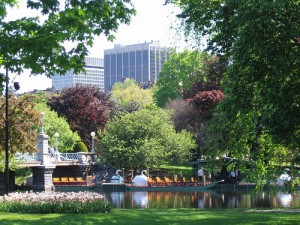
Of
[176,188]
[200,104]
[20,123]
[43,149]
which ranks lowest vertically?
[176,188]

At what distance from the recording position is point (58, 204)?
20156 millimetres

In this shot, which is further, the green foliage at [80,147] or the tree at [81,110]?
the tree at [81,110]

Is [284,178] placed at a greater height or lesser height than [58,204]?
greater

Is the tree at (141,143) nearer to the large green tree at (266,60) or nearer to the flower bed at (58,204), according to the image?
the flower bed at (58,204)

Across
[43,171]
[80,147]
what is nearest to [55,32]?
[43,171]

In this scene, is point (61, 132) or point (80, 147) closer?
point (61, 132)

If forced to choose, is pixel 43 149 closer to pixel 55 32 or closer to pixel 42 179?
pixel 42 179

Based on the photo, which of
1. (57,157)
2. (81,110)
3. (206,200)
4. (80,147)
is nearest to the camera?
(206,200)

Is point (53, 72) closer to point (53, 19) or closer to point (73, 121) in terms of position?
point (53, 19)

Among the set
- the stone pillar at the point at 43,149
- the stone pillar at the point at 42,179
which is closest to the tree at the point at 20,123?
the stone pillar at the point at 42,179

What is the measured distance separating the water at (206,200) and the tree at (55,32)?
1937 cm

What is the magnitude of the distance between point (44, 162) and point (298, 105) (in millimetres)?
35904

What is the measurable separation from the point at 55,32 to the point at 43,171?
3772 cm

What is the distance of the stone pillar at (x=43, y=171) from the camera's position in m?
47.5
